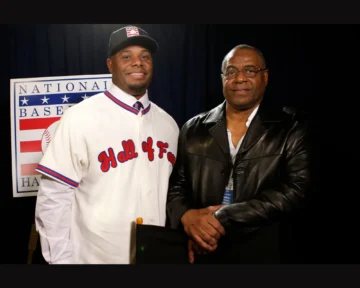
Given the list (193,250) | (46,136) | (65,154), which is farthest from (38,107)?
(193,250)

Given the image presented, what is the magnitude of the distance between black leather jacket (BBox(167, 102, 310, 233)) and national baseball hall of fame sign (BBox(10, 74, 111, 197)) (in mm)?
818

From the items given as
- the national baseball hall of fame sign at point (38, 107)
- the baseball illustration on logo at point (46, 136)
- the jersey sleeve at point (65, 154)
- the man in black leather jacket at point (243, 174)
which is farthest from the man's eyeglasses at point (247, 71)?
the baseball illustration on logo at point (46, 136)

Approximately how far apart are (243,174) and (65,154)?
801 millimetres

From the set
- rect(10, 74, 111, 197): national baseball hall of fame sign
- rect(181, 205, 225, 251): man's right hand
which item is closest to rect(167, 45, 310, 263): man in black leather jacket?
rect(181, 205, 225, 251): man's right hand

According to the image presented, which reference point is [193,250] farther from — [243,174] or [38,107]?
[38,107]

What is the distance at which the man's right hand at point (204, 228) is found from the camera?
6.14ft

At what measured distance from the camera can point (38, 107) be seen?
254 centimetres

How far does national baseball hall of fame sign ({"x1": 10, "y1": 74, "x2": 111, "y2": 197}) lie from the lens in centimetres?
253

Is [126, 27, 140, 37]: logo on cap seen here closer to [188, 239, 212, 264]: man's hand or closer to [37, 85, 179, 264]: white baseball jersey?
[37, 85, 179, 264]: white baseball jersey

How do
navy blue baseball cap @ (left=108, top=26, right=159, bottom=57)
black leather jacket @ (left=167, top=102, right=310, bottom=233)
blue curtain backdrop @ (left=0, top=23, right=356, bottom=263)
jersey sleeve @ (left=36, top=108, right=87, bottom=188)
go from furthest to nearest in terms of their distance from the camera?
1. blue curtain backdrop @ (left=0, top=23, right=356, bottom=263)
2. navy blue baseball cap @ (left=108, top=26, right=159, bottom=57)
3. jersey sleeve @ (left=36, top=108, right=87, bottom=188)
4. black leather jacket @ (left=167, top=102, right=310, bottom=233)

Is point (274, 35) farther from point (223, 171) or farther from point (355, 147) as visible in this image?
point (223, 171)

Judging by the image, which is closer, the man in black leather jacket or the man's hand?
the man in black leather jacket

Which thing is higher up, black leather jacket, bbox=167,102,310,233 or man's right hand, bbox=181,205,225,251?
black leather jacket, bbox=167,102,310,233

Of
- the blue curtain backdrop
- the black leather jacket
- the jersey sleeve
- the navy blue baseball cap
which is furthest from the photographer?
the blue curtain backdrop
